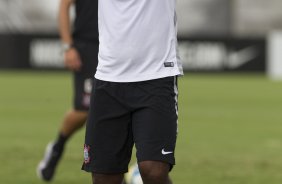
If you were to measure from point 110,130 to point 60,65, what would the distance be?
23.7 m

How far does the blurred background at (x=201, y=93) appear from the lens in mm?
9180

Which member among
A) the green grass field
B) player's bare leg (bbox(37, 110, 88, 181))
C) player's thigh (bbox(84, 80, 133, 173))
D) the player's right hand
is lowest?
the green grass field

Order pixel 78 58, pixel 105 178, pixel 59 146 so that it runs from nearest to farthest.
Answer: pixel 105 178 < pixel 78 58 < pixel 59 146

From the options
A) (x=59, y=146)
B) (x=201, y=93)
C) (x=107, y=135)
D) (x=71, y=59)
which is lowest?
(x=201, y=93)

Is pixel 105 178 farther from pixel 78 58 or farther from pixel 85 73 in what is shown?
pixel 85 73

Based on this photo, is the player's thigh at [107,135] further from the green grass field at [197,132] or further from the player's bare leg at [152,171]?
the green grass field at [197,132]

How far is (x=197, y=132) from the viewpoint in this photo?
12695 mm

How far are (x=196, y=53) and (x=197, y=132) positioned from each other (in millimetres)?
16402

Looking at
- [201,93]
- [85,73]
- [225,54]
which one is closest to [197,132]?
[85,73]

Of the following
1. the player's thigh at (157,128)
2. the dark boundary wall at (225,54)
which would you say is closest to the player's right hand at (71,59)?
the player's thigh at (157,128)

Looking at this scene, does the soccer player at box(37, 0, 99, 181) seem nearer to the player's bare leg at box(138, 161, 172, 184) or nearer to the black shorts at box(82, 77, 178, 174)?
the black shorts at box(82, 77, 178, 174)

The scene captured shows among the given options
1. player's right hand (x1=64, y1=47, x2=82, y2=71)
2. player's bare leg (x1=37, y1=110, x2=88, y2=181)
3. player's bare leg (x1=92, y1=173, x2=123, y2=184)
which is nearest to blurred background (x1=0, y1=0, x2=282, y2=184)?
player's bare leg (x1=37, y1=110, x2=88, y2=181)

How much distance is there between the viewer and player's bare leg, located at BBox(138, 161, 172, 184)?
5.25 meters

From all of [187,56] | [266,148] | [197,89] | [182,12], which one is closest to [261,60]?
[187,56]
